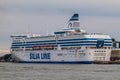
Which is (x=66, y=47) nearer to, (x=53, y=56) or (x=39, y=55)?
(x=53, y=56)

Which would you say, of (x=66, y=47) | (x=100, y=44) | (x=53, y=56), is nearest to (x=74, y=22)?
(x=66, y=47)

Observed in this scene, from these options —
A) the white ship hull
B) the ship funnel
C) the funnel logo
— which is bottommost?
the white ship hull

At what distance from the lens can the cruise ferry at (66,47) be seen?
4840 inches

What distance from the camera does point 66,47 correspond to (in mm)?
128125

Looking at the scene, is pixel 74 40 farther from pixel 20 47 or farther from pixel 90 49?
pixel 20 47

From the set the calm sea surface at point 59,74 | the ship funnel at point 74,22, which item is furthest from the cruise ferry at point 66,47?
the calm sea surface at point 59,74

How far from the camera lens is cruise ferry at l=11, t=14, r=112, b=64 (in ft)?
403

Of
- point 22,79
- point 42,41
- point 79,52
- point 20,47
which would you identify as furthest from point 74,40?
point 22,79

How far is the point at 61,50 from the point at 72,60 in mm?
5467

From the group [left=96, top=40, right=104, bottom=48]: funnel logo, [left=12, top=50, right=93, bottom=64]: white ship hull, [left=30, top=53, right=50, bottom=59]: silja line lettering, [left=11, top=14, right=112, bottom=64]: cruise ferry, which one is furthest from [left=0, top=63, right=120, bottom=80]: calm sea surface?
[left=30, top=53, right=50, bottom=59]: silja line lettering

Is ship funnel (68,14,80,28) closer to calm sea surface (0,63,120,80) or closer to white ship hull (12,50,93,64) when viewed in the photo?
white ship hull (12,50,93,64)

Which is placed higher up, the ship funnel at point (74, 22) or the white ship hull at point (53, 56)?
the ship funnel at point (74, 22)

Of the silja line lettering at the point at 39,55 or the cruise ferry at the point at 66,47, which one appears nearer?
the cruise ferry at the point at 66,47

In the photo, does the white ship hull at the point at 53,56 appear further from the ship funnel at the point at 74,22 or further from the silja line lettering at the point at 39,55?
the ship funnel at the point at 74,22
